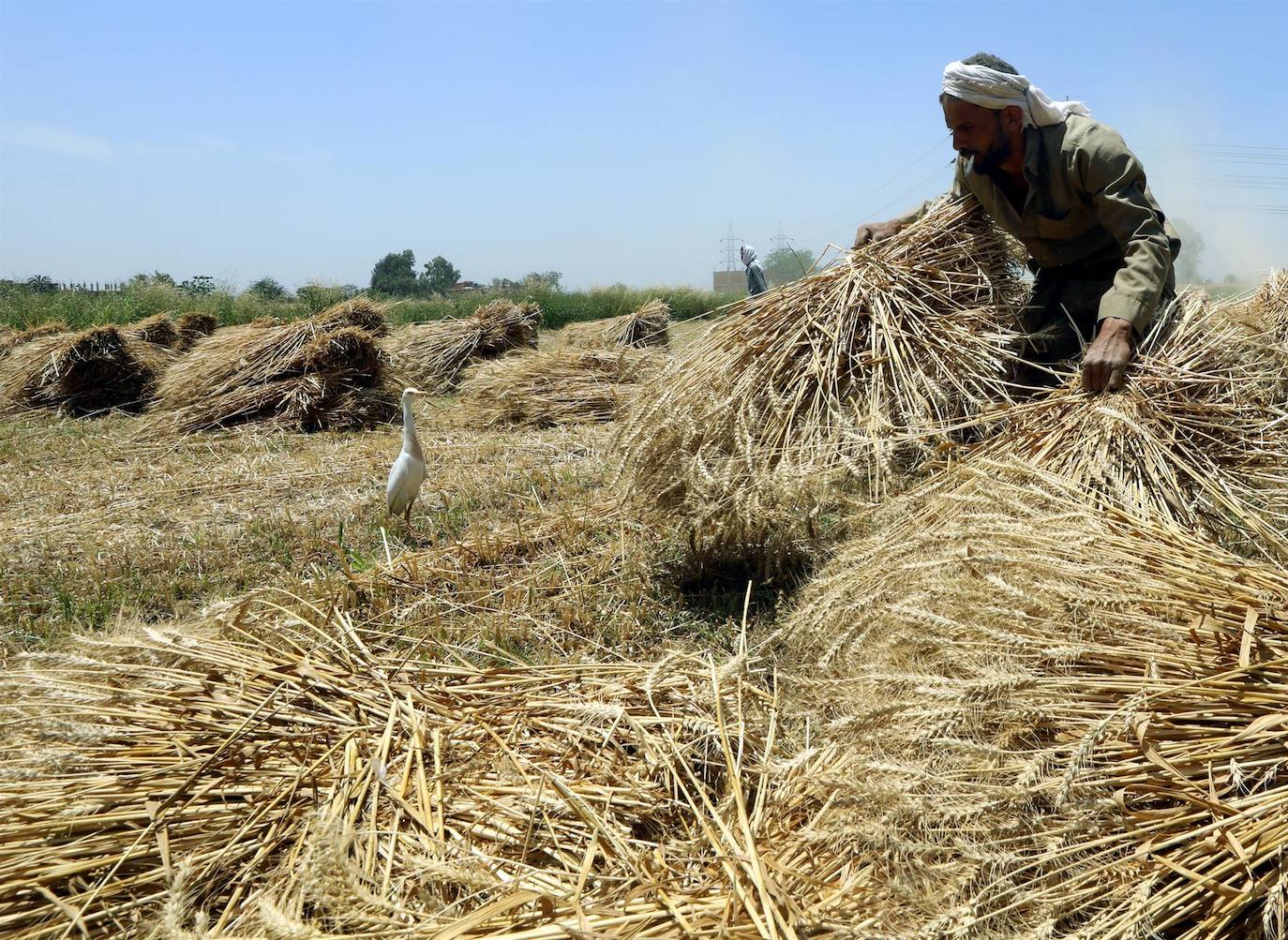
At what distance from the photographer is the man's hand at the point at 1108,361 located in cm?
235

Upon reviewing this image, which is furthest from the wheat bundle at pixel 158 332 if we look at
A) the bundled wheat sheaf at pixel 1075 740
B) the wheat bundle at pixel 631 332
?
the bundled wheat sheaf at pixel 1075 740

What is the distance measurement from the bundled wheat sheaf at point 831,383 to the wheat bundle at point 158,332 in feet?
33.3

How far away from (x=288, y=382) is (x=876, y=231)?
6365 millimetres

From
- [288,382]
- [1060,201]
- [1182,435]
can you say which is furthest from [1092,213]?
[288,382]

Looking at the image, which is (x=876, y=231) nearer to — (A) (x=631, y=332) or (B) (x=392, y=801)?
(B) (x=392, y=801)

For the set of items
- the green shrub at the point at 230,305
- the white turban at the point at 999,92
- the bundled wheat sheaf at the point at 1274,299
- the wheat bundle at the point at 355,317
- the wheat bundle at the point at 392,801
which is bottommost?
the wheat bundle at the point at 392,801

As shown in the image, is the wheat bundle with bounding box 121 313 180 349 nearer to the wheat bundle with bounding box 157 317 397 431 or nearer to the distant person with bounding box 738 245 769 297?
the wheat bundle with bounding box 157 317 397 431

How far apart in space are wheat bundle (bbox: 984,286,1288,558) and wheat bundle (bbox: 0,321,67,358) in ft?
41.6

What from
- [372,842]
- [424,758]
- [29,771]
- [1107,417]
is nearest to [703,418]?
[1107,417]

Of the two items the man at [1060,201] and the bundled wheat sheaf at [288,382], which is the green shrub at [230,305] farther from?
the man at [1060,201]

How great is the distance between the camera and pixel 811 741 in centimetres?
189

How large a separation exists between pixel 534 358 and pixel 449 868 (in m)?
7.84

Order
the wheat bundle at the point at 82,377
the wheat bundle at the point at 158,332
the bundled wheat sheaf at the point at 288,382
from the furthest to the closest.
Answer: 1. the wheat bundle at the point at 158,332
2. the wheat bundle at the point at 82,377
3. the bundled wheat sheaf at the point at 288,382

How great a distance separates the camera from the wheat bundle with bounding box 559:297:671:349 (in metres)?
12.6
